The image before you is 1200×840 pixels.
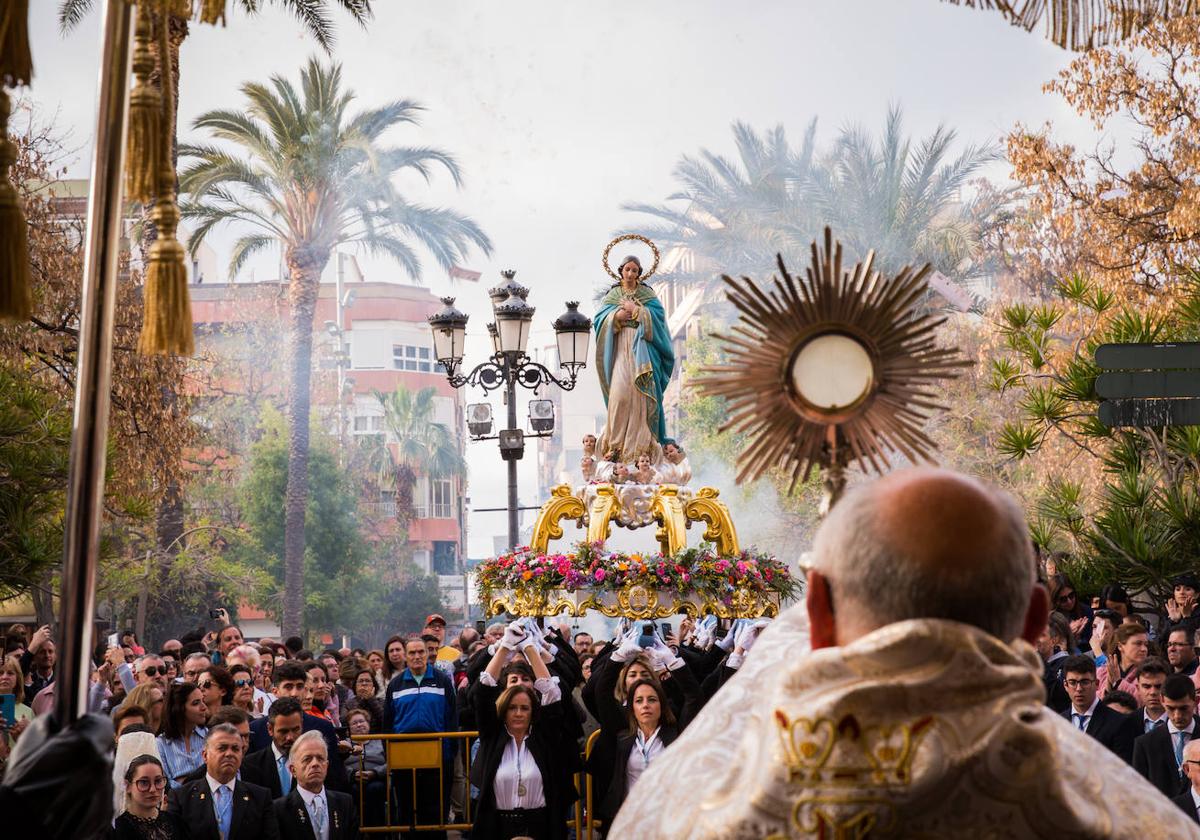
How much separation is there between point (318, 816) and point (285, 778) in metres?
0.60

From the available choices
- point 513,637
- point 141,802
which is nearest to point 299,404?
point 513,637

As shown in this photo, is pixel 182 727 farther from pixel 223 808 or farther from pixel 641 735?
pixel 641 735

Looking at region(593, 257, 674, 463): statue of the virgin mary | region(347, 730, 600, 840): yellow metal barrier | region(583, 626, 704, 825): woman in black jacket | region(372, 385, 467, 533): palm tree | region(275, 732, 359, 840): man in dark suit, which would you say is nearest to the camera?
region(275, 732, 359, 840): man in dark suit

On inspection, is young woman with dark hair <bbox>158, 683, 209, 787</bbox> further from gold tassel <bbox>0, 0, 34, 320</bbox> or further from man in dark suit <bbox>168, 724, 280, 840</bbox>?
gold tassel <bbox>0, 0, 34, 320</bbox>

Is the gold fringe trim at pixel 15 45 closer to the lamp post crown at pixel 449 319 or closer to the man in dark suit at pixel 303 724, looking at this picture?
the man in dark suit at pixel 303 724

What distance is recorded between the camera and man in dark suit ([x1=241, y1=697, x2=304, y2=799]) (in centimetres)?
784

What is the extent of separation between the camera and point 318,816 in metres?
7.46

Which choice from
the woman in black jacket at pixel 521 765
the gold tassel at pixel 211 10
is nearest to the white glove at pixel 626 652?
the woman in black jacket at pixel 521 765

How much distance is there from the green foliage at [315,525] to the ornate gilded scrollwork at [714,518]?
24.6 m

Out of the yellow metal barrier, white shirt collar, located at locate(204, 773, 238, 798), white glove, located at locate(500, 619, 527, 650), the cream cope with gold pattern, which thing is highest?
the cream cope with gold pattern

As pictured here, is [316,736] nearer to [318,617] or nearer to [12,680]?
[12,680]

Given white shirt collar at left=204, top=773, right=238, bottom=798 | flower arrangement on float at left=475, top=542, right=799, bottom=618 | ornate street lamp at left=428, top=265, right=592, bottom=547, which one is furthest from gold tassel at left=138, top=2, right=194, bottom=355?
ornate street lamp at left=428, top=265, right=592, bottom=547

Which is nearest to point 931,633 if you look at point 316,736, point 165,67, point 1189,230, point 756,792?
point 756,792

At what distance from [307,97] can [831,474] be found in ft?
77.9
